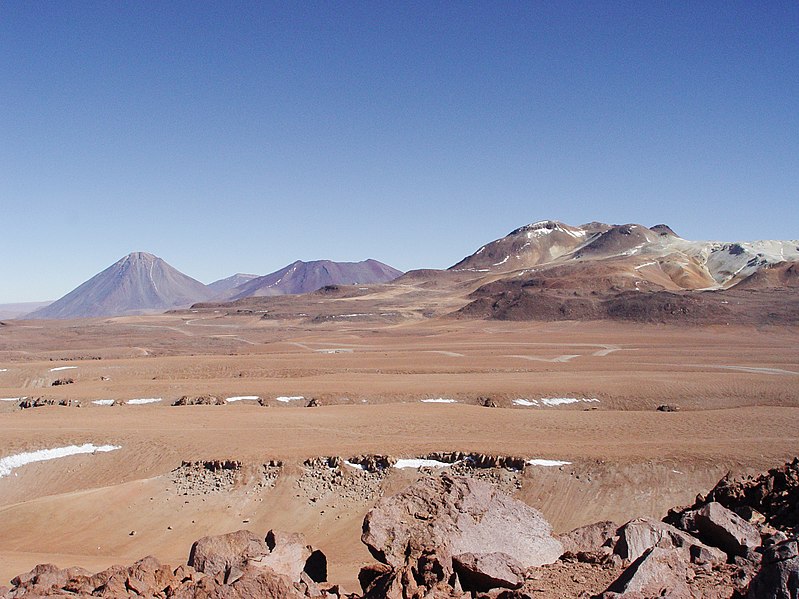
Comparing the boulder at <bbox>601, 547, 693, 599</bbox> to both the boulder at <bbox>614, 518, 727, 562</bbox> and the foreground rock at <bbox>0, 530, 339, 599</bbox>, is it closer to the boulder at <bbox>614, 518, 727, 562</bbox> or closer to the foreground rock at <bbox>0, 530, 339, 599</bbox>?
the boulder at <bbox>614, 518, 727, 562</bbox>

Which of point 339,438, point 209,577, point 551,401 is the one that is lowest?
point 551,401

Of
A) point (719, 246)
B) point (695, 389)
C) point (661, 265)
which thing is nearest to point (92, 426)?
point (695, 389)

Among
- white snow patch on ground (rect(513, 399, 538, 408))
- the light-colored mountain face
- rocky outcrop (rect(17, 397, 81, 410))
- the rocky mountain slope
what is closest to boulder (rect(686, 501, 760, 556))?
white snow patch on ground (rect(513, 399, 538, 408))

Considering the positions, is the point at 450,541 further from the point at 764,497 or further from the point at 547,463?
the point at 547,463

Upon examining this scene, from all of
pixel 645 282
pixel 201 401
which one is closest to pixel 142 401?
pixel 201 401

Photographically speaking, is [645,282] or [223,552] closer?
[223,552]

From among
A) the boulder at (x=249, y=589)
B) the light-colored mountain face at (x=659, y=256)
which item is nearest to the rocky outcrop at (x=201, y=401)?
the boulder at (x=249, y=589)

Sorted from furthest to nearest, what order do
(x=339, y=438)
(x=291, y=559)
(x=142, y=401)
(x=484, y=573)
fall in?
1. (x=142, y=401)
2. (x=339, y=438)
3. (x=291, y=559)
4. (x=484, y=573)

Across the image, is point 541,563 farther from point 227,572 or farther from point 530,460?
point 530,460
